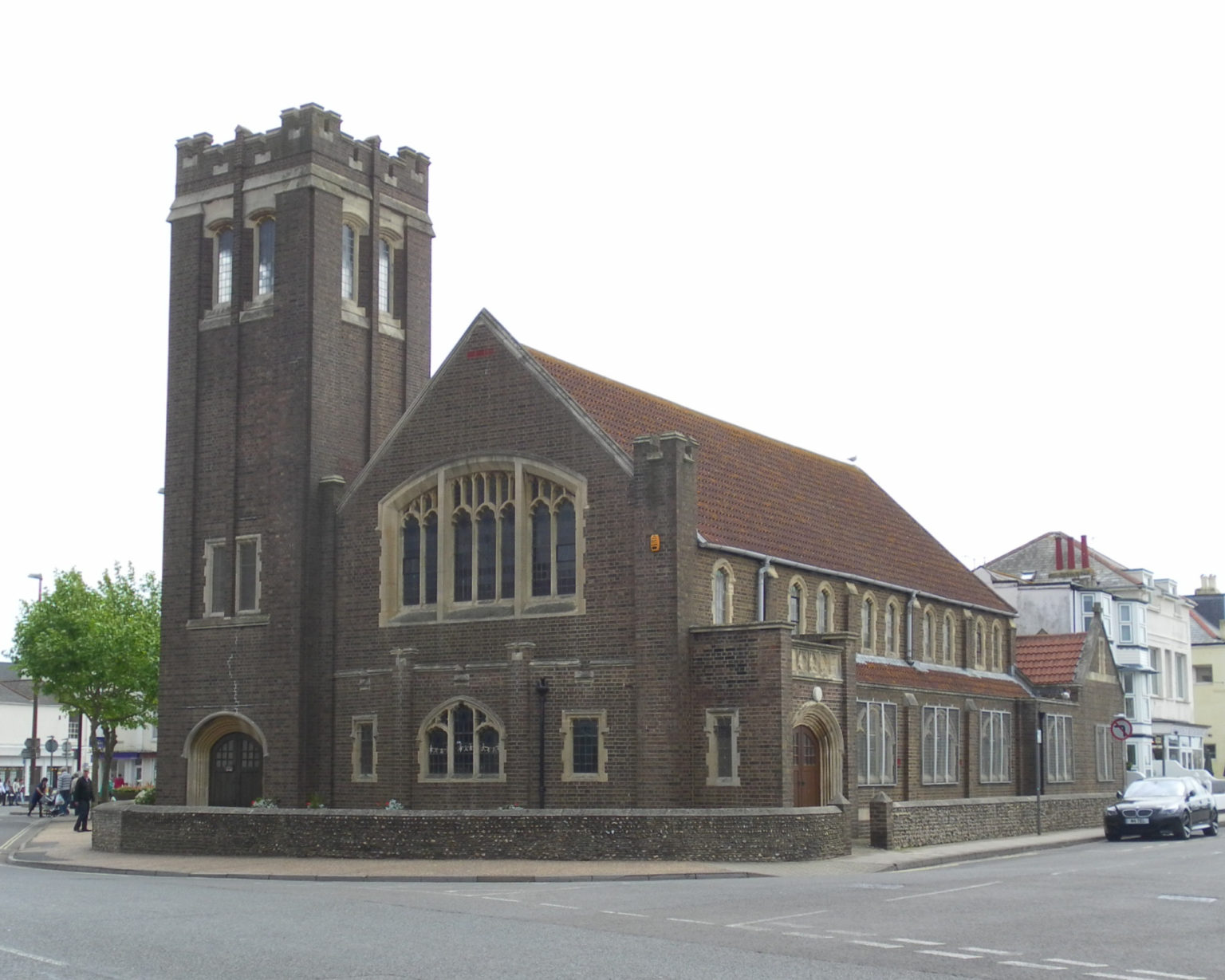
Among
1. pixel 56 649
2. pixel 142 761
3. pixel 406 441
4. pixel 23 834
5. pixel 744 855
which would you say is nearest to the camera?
pixel 744 855

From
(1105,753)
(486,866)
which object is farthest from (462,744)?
(1105,753)

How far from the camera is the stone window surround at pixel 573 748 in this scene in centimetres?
3209

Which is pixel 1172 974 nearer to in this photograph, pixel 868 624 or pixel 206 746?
pixel 868 624

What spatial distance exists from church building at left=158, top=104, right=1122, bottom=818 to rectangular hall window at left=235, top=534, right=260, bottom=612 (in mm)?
72

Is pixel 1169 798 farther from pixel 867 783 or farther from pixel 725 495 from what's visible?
pixel 725 495

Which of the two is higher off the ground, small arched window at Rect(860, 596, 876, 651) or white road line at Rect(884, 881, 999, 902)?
small arched window at Rect(860, 596, 876, 651)

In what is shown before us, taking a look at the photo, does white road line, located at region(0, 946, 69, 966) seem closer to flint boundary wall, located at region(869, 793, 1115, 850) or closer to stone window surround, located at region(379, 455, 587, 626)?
stone window surround, located at region(379, 455, 587, 626)

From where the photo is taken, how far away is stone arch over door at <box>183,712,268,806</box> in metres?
37.2

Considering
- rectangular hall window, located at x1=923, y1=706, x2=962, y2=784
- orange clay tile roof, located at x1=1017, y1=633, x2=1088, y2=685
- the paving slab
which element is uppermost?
orange clay tile roof, located at x1=1017, y1=633, x2=1088, y2=685

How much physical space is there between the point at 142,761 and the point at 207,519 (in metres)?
72.8

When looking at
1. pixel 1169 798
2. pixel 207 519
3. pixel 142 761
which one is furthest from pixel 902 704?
pixel 142 761

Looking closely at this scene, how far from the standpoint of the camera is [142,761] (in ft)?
346

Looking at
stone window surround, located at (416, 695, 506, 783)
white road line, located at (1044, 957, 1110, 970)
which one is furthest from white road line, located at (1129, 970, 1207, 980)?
stone window surround, located at (416, 695, 506, 783)

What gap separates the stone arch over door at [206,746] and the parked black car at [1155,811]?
20198 mm
